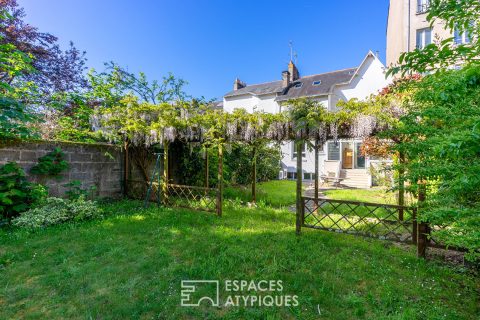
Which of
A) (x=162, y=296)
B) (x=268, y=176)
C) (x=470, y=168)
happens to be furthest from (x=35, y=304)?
(x=268, y=176)

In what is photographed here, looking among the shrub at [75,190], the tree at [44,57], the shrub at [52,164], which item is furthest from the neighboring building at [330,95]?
the shrub at [52,164]

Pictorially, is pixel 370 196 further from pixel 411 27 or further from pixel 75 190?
pixel 411 27

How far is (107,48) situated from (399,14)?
1557cm

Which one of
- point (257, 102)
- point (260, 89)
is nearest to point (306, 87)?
point (257, 102)

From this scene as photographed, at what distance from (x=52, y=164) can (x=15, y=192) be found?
1.06 meters

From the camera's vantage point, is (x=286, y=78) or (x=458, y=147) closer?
(x=458, y=147)

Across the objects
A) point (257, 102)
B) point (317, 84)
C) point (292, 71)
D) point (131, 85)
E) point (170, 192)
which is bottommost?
point (170, 192)

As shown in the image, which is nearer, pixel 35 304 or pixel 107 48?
pixel 35 304

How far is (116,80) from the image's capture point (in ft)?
30.2

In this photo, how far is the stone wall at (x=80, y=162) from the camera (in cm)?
539

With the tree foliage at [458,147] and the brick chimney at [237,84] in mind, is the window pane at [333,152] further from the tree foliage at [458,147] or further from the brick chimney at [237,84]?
the tree foliage at [458,147]

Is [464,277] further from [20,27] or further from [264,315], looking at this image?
[20,27]

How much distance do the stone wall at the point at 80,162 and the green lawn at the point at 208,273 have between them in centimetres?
182

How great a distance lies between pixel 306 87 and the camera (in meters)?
16.9
